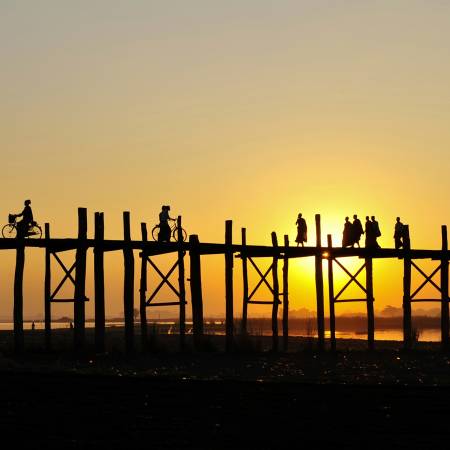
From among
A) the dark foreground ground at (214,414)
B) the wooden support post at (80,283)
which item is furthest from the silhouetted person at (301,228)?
the dark foreground ground at (214,414)

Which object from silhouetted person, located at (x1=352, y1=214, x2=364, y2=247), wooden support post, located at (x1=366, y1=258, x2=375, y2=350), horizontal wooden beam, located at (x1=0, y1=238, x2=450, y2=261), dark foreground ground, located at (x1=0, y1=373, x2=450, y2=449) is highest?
silhouetted person, located at (x1=352, y1=214, x2=364, y2=247)

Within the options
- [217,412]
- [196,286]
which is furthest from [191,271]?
[217,412]

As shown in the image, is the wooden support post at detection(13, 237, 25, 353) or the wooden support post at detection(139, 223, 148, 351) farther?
the wooden support post at detection(139, 223, 148, 351)

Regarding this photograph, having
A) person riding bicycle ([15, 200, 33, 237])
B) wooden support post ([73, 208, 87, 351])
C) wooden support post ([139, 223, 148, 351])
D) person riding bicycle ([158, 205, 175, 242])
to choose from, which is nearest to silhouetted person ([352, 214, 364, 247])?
person riding bicycle ([158, 205, 175, 242])

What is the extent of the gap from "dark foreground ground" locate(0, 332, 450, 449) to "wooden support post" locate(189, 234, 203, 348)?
8.54 m

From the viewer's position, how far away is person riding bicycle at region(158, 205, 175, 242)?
32.4 m

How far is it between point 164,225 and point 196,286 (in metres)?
2.16

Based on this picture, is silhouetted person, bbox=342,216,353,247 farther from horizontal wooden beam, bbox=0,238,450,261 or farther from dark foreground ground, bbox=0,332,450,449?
dark foreground ground, bbox=0,332,450,449

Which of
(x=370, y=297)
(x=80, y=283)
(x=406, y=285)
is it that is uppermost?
(x=80, y=283)

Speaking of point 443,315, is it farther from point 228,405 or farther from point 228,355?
point 228,405

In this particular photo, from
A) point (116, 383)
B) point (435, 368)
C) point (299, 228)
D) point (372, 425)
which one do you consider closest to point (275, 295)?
point (299, 228)

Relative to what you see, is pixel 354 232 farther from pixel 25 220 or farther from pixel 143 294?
pixel 25 220

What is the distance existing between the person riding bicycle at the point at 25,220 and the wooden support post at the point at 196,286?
4.75 meters

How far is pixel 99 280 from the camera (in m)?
30.5
